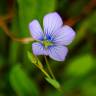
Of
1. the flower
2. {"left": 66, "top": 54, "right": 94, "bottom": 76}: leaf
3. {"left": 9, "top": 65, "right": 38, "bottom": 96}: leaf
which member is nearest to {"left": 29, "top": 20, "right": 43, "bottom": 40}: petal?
the flower

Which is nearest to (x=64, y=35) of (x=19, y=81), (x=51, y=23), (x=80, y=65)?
(x=51, y=23)

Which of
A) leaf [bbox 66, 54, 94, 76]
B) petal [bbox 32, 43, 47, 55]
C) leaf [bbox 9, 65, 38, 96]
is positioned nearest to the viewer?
petal [bbox 32, 43, 47, 55]

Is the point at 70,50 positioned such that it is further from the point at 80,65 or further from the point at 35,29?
the point at 35,29

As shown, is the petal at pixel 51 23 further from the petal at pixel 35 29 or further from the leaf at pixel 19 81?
the leaf at pixel 19 81

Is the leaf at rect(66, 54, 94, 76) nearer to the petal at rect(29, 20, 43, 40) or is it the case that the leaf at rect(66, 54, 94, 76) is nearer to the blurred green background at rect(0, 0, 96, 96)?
the blurred green background at rect(0, 0, 96, 96)

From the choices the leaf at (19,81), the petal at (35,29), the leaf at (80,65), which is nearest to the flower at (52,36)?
the petal at (35,29)

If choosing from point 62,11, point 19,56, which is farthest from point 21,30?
point 62,11
